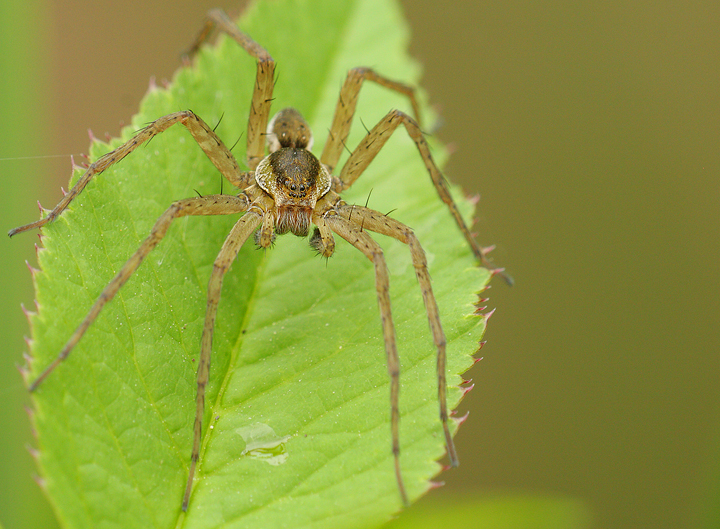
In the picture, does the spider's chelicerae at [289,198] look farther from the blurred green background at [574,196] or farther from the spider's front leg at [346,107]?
the blurred green background at [574,196]

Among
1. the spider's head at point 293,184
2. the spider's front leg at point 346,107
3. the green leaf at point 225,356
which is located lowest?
the green leaf at point 225,356

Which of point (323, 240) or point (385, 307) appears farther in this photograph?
point (323, 240)

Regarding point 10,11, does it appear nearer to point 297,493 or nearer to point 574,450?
point 297,493

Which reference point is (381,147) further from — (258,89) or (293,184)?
(258,89)

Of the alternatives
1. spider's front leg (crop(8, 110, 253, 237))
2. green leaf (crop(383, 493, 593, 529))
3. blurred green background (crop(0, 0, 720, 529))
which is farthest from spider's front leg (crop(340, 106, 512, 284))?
blurred green background (crop(0, 0, 720, 529))

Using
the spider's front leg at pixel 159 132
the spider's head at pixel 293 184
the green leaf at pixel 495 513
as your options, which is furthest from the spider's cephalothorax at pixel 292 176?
the green leaf at pixel 495 513

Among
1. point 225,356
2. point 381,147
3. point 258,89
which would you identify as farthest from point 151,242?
point 381,147
